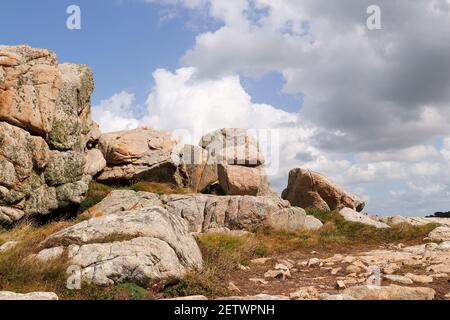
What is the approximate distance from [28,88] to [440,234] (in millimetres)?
25609

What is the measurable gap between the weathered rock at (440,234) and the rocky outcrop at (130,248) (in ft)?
52.6

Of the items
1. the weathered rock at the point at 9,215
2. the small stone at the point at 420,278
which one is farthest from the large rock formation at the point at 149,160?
the small stone at the point at 420,278

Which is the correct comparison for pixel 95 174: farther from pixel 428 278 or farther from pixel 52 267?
pixel 428 278

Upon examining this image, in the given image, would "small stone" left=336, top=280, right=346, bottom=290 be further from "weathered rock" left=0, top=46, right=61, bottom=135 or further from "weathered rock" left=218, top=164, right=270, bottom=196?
"weathered rock" left=0, top=46, right=61, bottom=135

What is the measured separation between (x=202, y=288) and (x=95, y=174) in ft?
80.1

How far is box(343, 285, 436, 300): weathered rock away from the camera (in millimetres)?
11047

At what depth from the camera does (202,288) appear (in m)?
12.7

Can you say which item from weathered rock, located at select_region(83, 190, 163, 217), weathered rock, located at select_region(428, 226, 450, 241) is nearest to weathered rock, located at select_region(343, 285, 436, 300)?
weathered rock, located at select_region(428, 226, 450, 241)

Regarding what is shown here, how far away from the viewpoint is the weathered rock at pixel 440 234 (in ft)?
83.7

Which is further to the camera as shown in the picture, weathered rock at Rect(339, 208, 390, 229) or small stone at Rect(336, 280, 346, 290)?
weathered rock at Rect(339, 208, 390, 229)

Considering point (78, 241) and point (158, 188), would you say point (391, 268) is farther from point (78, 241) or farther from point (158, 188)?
point (158, 188)

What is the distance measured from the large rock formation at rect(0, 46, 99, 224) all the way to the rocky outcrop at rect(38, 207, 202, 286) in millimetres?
12827

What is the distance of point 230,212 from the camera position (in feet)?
87.1
